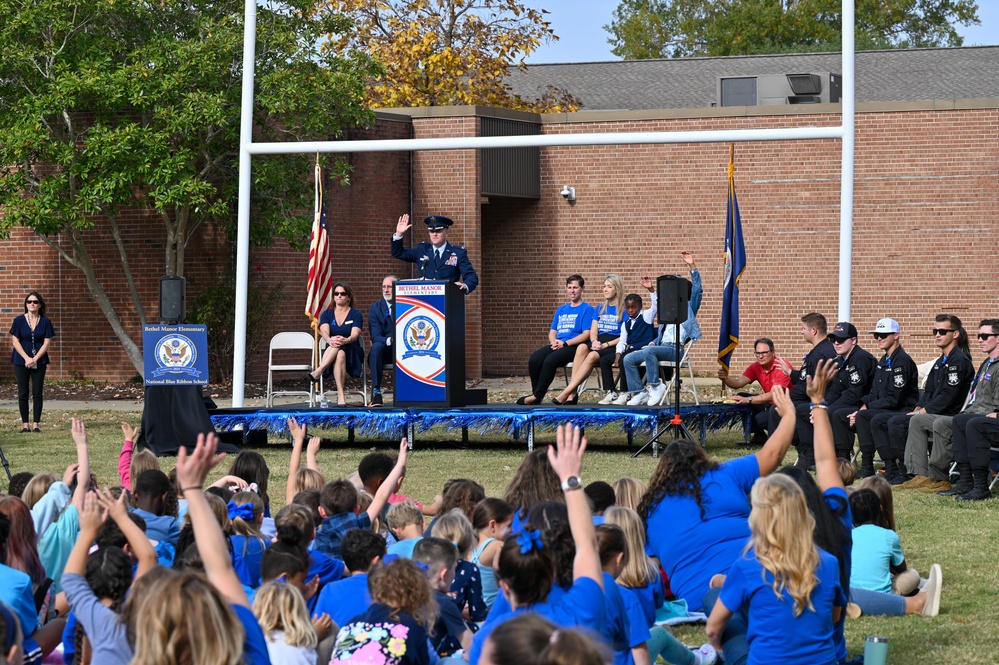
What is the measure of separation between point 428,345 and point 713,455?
304 cm

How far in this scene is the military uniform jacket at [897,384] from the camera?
38.1ft

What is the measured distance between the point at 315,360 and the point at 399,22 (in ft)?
56.8

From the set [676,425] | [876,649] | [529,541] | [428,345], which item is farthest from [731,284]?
[529,541]

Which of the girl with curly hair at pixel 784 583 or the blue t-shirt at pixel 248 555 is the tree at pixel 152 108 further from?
the girl with curly hair at pixel 784 583

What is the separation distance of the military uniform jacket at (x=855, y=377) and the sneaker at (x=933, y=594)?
522 cm

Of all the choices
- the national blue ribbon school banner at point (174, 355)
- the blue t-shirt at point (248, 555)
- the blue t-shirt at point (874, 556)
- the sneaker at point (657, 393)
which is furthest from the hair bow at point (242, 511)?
the sneaker at point (657, 393)

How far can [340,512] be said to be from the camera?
6.15 metres

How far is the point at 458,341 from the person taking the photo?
13695 millimetres

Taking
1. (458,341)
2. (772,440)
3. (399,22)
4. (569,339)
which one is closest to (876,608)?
(772,440)

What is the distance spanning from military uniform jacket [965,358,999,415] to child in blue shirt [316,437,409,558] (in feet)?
19.8

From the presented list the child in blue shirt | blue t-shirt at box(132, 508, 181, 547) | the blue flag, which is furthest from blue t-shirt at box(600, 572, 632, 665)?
the blue flag

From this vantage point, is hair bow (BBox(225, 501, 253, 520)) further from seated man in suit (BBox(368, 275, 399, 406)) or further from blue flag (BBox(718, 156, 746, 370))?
seated man in suit (BBox(368, 275, 399, 406))

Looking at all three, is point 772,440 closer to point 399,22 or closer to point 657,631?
point 657,631

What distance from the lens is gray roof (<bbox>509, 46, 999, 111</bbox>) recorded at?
100 ft
